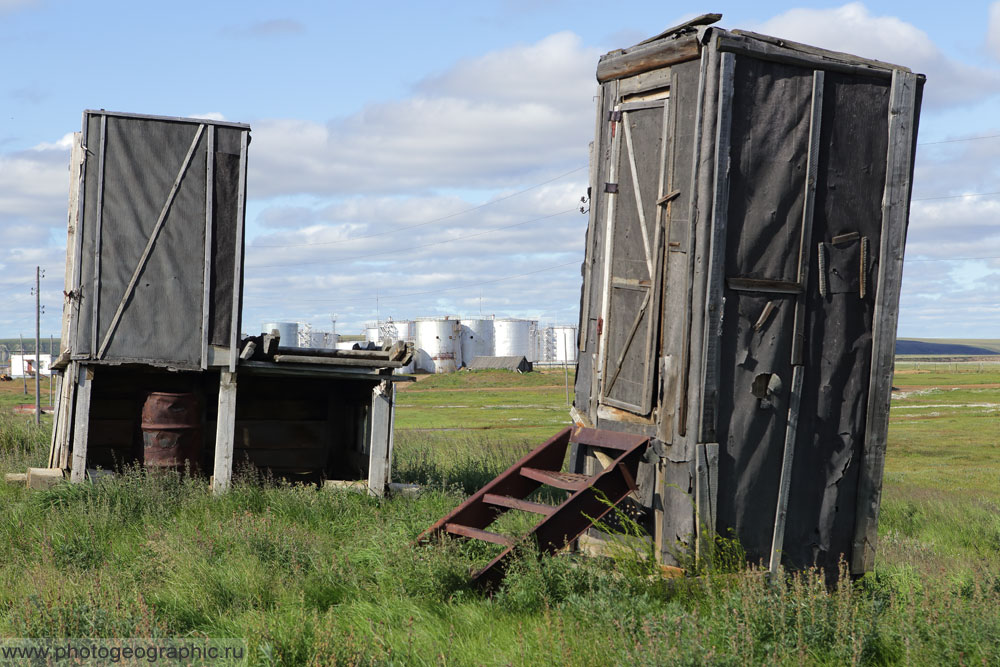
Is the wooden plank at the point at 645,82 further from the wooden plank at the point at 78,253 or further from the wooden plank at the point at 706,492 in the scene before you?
the wooden plank at the point at 78,253

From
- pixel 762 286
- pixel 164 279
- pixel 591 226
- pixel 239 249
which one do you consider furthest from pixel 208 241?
pixel 762 286

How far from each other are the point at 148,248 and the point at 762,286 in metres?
8.05

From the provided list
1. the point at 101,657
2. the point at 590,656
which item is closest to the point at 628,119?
the point at 590,656

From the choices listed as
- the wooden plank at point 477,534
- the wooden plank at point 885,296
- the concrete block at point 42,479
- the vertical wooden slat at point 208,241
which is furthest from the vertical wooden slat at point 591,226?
the concrete block at point 42,479

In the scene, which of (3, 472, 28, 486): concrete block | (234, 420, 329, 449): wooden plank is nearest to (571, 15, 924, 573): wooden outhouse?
(234, 420, 329, 449): wooden plank

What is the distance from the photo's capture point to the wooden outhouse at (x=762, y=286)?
7891 mm

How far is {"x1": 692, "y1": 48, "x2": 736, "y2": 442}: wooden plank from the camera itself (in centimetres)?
782

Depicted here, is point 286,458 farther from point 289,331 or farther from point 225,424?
point 289,331

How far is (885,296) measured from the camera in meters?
8.52

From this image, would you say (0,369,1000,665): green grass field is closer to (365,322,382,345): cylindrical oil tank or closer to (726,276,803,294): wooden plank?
(726,276,803,294): wooden plank

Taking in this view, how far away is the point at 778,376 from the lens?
26.6 feet

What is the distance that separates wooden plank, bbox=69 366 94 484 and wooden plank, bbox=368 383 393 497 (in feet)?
12.3

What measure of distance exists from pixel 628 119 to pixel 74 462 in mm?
8356

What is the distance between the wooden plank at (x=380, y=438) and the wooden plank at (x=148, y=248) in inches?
139
